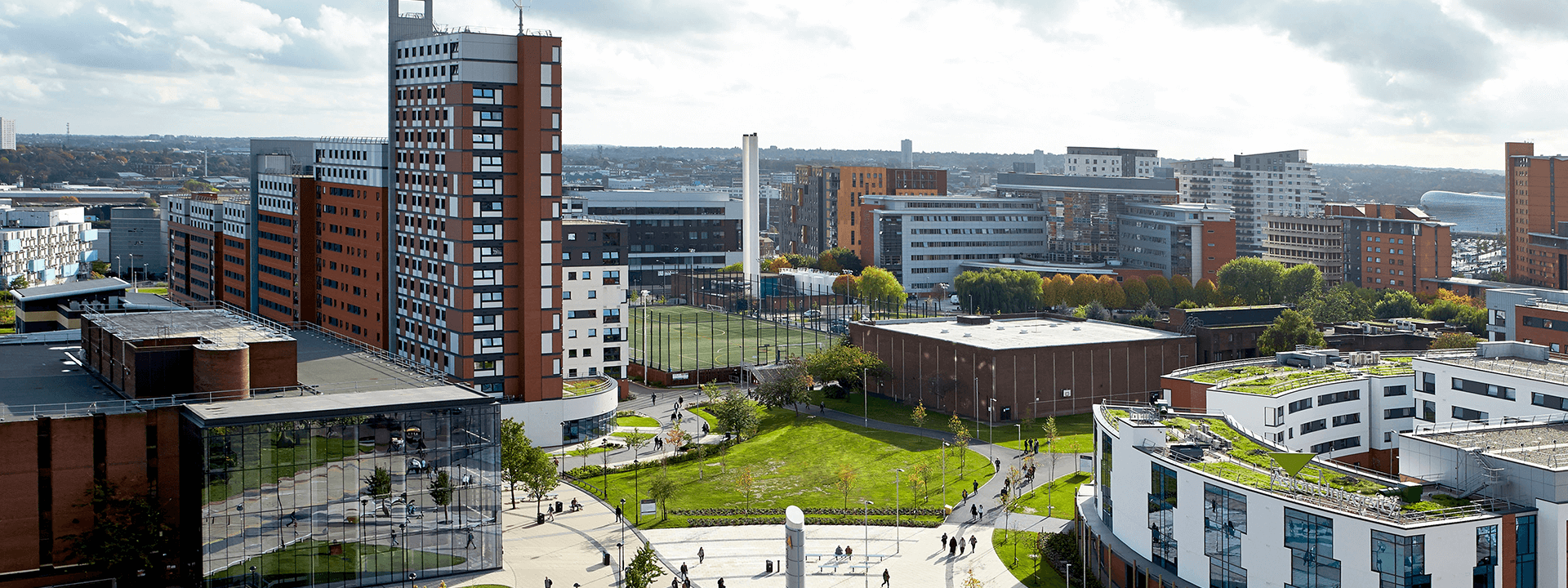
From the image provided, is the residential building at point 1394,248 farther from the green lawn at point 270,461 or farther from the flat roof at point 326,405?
the green lawn at point 270,461

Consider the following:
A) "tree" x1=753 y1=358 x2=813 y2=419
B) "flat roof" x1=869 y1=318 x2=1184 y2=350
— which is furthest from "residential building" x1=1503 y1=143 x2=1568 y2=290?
"tree" x1=753 y1=358 x2=813 y2=419

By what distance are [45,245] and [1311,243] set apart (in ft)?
526

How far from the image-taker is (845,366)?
9488cm

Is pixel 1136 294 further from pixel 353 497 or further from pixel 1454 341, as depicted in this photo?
pixel 353 497

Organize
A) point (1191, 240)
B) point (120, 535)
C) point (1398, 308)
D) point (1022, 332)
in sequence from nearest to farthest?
point (120, 535)
point (1022, 332)
point (1398, 308)
point (1191, 240)

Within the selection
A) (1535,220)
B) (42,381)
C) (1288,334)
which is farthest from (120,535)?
(1535,220)

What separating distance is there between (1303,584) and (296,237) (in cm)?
7689

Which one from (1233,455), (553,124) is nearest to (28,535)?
(553,124)

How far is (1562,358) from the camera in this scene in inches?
2778

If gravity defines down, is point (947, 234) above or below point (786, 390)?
above

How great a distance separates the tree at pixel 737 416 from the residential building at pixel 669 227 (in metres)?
95.3

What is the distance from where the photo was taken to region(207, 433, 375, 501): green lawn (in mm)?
50594

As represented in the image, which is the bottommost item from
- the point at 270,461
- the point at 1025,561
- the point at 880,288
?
the point at 1025,561

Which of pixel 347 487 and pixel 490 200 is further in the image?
pixel 490 200
